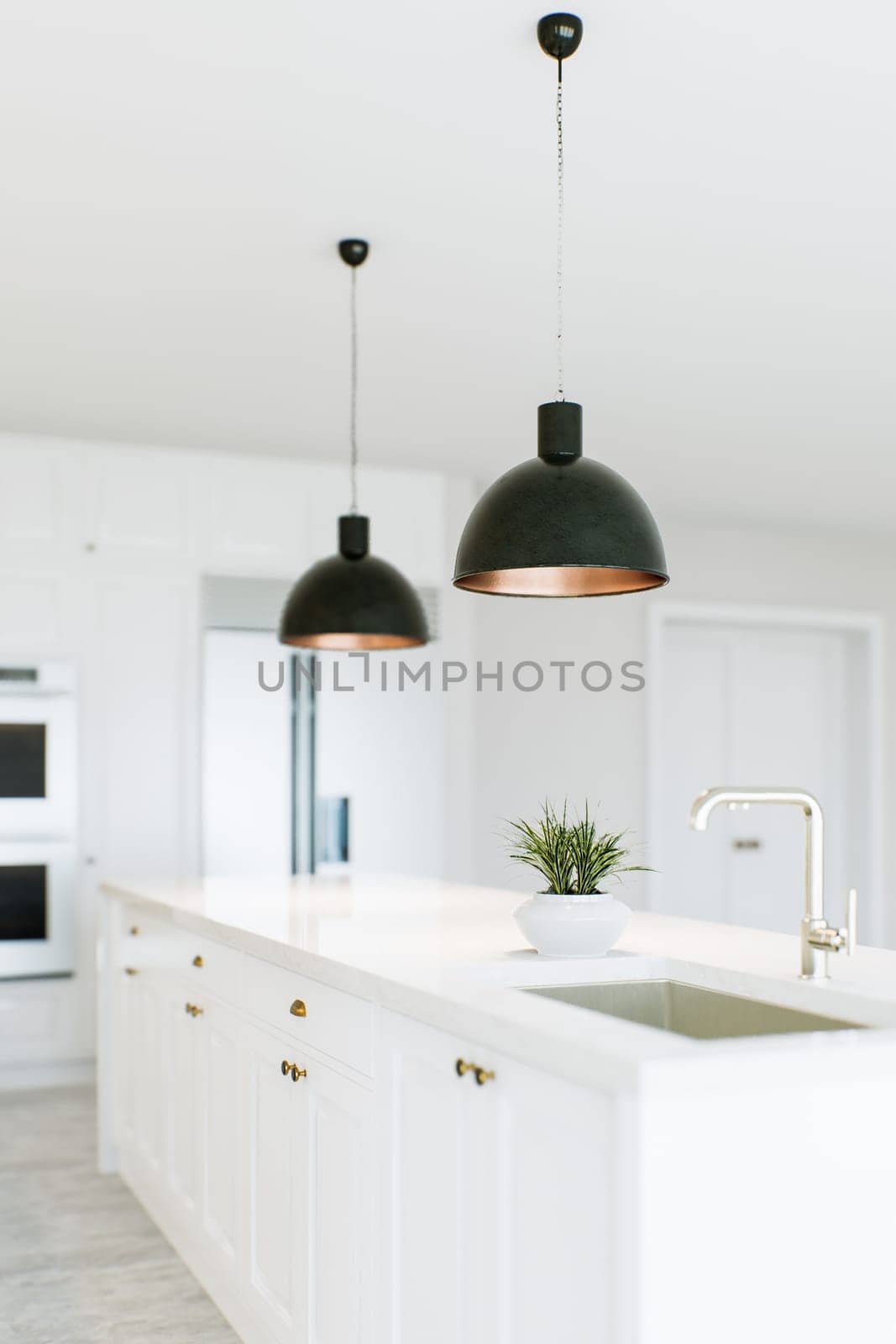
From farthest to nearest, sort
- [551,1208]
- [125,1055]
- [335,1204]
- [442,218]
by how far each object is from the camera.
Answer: [125,1055], [442,218], [335,1204], [551,1208]

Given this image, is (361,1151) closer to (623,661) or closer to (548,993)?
(548,993)

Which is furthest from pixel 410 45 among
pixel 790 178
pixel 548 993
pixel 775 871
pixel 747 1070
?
pixel 775 871

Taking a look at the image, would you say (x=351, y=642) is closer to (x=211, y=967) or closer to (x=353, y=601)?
(x=353, y=601)

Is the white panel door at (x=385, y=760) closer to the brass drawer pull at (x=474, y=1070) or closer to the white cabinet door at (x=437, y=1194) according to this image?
the white cabinet door at (x=437, y=1194)

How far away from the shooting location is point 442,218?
317 centimetres

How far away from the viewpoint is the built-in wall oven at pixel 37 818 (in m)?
5.07

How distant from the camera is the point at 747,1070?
1510 millimetres

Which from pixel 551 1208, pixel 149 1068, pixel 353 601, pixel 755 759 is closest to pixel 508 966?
pixel 551 1208

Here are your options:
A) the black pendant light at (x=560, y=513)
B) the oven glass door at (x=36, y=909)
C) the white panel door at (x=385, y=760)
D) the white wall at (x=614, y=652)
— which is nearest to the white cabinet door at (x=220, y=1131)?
the black pendant light at (x=560, y=513)

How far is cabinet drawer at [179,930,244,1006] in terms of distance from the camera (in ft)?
9.22

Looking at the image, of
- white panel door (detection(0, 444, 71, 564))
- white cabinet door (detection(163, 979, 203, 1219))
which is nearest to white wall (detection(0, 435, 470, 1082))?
white panel door (detection(0, 444, 71, 564))

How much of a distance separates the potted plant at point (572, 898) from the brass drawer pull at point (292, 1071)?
0.45 metres

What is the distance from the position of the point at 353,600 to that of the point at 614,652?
10.8ft

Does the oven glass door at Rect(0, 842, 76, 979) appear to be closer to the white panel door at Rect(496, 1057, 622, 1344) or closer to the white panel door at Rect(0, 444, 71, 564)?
the white panel door at Rect(0, 444, 71, 564)
